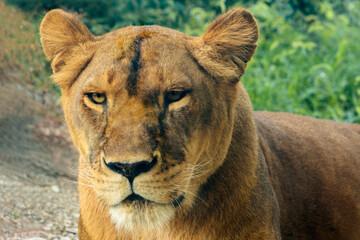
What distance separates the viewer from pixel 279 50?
733cm

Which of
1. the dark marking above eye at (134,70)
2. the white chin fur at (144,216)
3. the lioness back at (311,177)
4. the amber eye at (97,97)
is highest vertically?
the dark marking above eye at (134,70)

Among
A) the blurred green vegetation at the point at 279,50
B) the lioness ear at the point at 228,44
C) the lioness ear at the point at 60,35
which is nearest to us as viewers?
the lioness ear at the point at 228,44

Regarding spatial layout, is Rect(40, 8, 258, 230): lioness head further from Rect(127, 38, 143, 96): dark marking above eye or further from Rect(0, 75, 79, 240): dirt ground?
Rect(0, 75, 79, 240): dirt ground

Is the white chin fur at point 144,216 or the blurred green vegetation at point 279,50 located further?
the blurred green vegetation at point 279,50

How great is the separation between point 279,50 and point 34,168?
3.97 metres

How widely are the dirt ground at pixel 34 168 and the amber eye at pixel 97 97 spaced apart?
2.61ft

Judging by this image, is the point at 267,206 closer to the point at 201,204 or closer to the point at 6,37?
the point at 201,204

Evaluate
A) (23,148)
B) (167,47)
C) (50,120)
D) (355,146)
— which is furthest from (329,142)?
(50,120)

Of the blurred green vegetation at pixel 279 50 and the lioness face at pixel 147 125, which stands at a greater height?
the lioness face at pixel 147 125

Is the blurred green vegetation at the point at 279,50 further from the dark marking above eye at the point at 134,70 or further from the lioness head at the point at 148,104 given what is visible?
the dark marking above eye at the point at 134,70

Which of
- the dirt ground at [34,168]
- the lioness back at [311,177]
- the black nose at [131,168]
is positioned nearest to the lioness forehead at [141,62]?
the black nose at [131,168]

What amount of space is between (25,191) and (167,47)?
7.64 ft

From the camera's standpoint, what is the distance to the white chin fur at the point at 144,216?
7.15 ft

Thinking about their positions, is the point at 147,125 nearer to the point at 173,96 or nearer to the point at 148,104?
the point at 148,104
